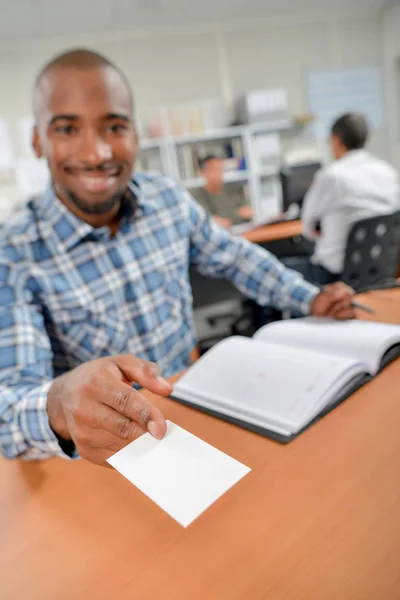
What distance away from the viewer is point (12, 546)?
20.5 inches

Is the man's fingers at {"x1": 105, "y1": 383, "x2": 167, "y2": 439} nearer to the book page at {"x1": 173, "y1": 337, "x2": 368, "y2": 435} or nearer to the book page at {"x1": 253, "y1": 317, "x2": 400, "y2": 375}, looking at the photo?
the book page at {"x1": 173, "y1": 337, "x2": 368, "y2": 435}

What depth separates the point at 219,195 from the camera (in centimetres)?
469

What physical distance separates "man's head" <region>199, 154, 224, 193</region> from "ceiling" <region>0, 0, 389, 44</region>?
130 centimetres

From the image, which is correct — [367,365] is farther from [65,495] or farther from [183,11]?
[183,11]

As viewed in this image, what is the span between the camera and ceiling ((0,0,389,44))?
3375 mm

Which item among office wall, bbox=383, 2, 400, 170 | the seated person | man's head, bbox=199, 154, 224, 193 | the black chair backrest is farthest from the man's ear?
office wall, bbox=383, 2, 400, 170

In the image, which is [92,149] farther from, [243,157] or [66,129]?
[243,157]

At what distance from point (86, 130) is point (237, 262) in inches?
22.0

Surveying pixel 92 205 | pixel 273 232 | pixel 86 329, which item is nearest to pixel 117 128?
pixel 92 205

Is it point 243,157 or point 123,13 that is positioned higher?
point 123,13

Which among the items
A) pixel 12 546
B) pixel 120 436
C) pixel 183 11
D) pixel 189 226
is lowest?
pixel 12 546

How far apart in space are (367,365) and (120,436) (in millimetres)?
453

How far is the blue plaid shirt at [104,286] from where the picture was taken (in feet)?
2.66

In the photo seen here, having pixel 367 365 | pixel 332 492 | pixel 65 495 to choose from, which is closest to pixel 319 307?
pixel 367 365
